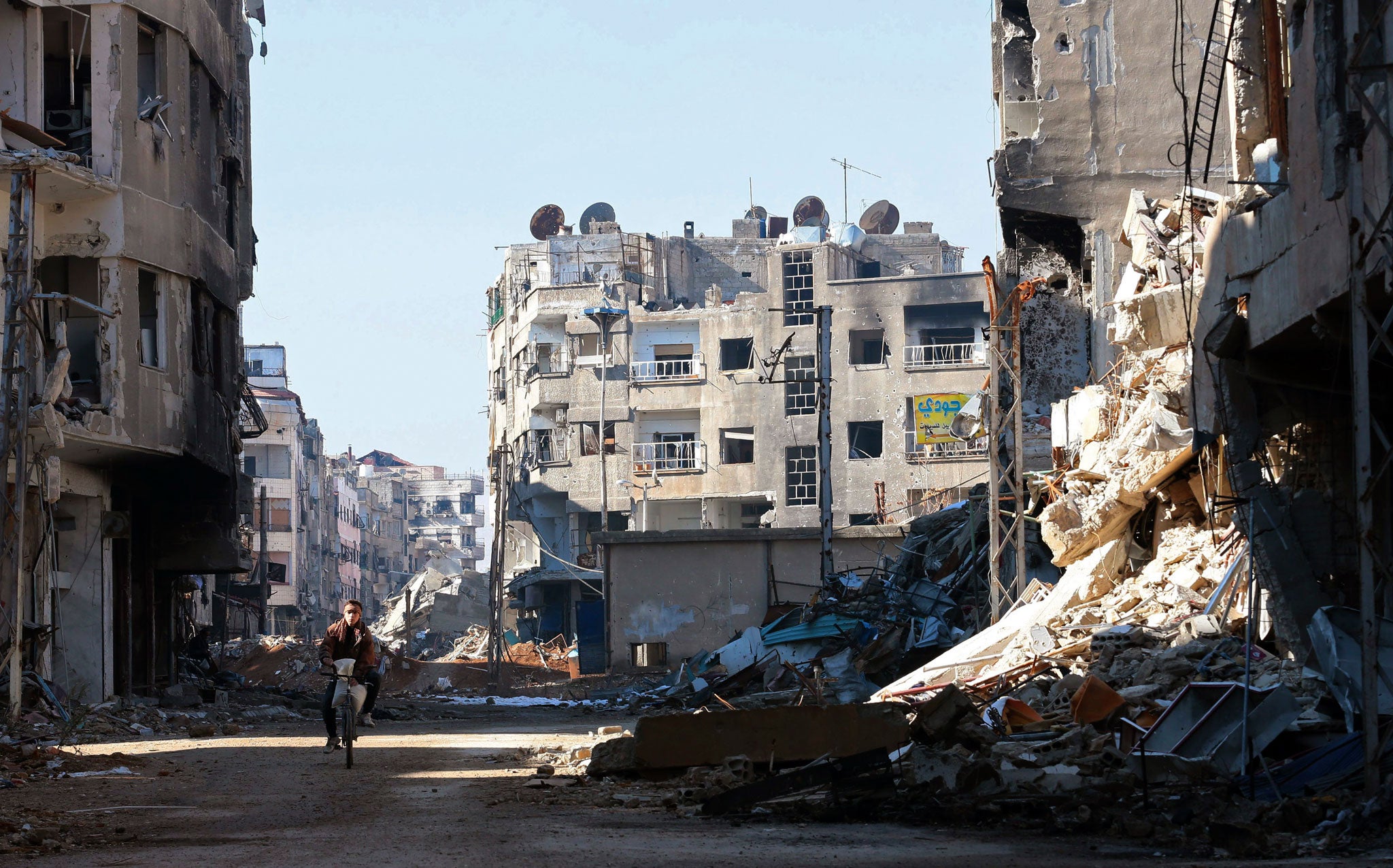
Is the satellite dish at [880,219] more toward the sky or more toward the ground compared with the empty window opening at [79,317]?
more toward the sky

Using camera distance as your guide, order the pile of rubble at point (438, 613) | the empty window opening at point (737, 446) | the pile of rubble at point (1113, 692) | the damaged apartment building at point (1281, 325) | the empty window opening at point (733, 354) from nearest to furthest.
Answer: the pile of rubble at point (1113, 692) → the damaged apartment building at point (1281, 325) → the empty window opening at point (737, 446) → the empty window opening at point (733, 354) → the pile of rubble at point (438, 613)

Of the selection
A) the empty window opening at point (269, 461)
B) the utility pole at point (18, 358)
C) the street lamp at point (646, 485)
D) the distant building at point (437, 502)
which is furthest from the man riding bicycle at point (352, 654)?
the distant building at point (437, 502)

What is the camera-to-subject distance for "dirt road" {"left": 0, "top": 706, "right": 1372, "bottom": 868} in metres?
8.89

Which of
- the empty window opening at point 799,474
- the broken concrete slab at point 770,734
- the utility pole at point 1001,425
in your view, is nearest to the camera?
the broken concrete slab at point 770,734

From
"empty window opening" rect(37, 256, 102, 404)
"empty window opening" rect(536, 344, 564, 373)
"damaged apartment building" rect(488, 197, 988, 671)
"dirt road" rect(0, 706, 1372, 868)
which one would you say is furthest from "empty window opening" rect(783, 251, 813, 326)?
"dirt road" rect(0, 706, 1372, 868)

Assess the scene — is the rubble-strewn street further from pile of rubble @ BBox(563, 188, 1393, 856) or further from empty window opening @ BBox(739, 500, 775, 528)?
empty window opening @ BBox(739, 500, 775, 528)

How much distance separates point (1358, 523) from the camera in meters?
11.1

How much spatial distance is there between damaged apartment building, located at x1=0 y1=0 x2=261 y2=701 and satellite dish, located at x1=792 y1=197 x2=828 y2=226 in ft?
176

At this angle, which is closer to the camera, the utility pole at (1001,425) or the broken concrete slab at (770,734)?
the broken concrete slab at (770,734)

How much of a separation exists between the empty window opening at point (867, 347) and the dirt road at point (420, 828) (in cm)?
5485

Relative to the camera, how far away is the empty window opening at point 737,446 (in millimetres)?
72000

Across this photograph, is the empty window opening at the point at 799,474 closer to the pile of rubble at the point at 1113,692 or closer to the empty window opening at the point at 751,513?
the empty window opening at the point at 751,513

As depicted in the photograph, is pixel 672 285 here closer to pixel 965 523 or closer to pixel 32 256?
pixel 965 523

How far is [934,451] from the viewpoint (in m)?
68.6
